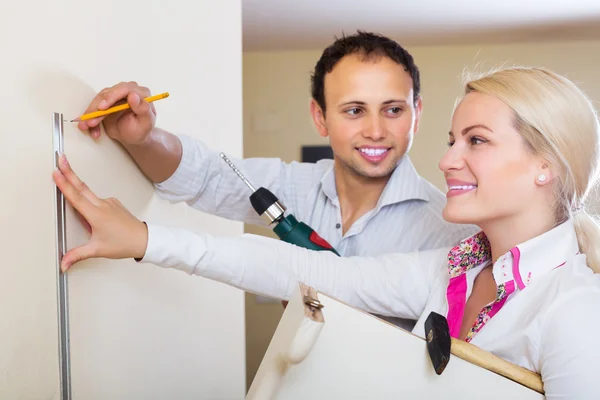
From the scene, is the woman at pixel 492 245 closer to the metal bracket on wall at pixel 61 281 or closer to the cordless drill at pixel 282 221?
the metal bracket on wall at pixel 61 281

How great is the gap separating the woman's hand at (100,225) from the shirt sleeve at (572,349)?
57cm

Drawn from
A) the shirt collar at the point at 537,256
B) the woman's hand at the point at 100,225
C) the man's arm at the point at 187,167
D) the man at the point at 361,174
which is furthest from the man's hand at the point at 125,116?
the shirt collar at the point at 537,256

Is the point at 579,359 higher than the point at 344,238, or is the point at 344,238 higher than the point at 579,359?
the point at 344,238

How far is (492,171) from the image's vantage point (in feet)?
3.25

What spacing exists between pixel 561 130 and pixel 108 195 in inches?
28.2

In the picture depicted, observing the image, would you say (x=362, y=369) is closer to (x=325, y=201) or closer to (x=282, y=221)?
(x=282, y=221)

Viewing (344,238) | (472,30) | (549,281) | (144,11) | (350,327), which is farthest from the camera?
(472,30)

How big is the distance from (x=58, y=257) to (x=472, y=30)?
11.6 feet

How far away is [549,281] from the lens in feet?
3.03

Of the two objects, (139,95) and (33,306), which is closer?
(33,306)

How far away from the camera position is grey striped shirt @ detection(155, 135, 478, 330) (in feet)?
4.27

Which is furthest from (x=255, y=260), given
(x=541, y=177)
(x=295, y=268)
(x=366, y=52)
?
(x=366, y=52)

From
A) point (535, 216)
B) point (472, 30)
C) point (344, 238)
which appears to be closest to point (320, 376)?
point (535, 216)

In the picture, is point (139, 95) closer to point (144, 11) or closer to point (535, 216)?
point (144, 11)
